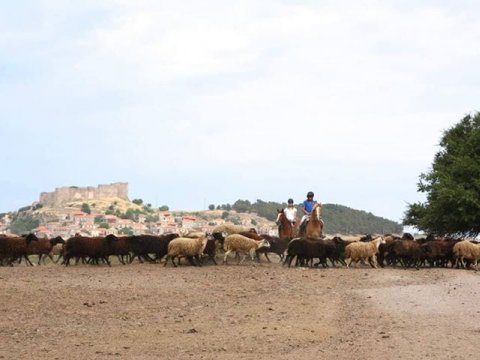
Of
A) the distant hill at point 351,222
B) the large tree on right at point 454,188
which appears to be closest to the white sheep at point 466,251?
the large tree on right at point 454,188

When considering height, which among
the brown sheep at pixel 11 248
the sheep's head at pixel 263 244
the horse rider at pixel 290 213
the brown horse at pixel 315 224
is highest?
the horse rider at pixel 290 213

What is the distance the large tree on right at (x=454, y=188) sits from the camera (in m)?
35.2

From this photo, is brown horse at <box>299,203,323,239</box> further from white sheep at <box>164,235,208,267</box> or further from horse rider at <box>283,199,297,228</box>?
white sheep at <box>164,235,208,267</box>

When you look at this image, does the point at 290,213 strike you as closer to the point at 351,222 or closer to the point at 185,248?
the point at 185,248

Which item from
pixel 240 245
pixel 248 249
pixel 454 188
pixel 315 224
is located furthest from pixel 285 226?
pixel 454 188

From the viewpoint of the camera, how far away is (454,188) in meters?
35.5

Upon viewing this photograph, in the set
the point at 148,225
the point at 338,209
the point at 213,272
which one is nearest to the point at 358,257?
the point at 213,272

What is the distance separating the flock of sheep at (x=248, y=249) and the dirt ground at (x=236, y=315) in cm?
252

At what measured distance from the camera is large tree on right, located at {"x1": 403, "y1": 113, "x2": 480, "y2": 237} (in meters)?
35.2

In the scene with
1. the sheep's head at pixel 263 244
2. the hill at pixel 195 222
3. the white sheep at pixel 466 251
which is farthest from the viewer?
the hill at pixel 195 222

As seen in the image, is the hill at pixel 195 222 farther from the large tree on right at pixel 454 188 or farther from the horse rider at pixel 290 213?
the horse rider at pixel 290 213

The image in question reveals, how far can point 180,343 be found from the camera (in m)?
10.6

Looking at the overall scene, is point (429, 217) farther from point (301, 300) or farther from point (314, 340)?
point (314, 340)

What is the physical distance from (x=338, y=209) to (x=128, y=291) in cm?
13519
